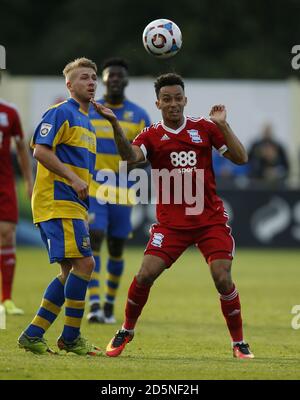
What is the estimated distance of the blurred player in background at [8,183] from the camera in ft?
39.6

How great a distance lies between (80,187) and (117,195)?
3664 millimetres

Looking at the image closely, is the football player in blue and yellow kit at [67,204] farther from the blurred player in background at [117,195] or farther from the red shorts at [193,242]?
the blurred player in background at [117,195]

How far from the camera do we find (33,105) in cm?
2648

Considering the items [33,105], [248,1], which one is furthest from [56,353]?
[248,1]

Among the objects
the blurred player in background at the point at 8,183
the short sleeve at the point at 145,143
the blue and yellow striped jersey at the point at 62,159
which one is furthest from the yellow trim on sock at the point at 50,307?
the blurred player in background at the point at 8,183

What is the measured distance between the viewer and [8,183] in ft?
40.2

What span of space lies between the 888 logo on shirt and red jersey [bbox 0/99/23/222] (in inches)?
154

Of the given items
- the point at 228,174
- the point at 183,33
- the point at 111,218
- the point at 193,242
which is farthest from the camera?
the point at 183,33

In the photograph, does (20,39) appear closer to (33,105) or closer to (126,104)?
(33,105)

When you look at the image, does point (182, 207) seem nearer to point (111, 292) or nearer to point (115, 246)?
point (111, 292)

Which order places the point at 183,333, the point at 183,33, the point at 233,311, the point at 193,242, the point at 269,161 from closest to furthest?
the point at 233,311 → the point at 193,242 → the point at 183,333 → the point at 269,161 → the point at 183,33

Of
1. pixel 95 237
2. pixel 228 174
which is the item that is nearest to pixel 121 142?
pixel 95 237

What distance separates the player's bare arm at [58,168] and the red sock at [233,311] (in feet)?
4.61

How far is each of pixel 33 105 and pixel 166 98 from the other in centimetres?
1825
